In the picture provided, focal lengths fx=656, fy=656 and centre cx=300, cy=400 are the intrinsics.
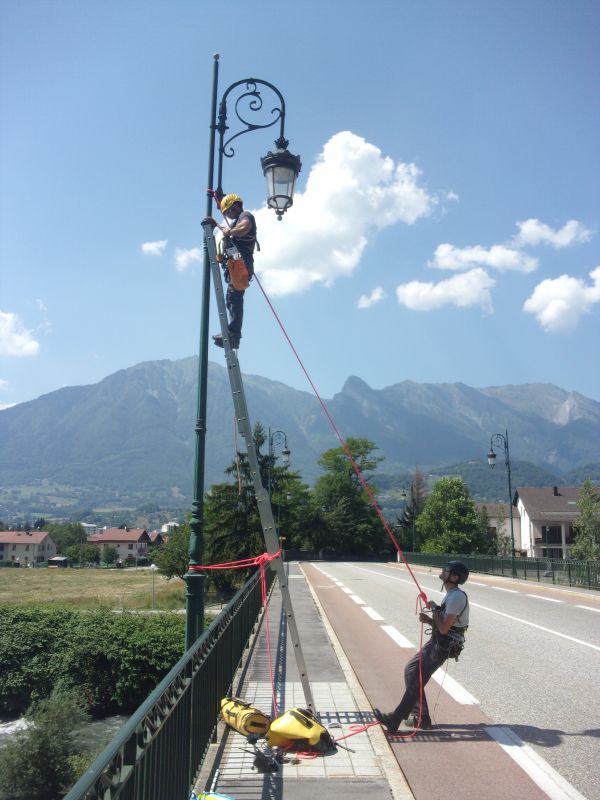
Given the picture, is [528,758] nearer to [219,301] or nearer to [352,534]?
[219,301]

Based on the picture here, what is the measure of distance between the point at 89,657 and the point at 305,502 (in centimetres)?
6406

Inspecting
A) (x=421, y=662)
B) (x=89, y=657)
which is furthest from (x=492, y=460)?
(x=421, y=662)

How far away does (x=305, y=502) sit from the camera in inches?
3398

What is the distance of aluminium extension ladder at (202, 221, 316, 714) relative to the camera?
5.98 metres

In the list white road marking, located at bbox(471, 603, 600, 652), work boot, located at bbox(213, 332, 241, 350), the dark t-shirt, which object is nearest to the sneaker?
work boot, located at bbox(213, 332, 241, 350)

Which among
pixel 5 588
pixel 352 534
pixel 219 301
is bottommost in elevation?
pixel 5 588

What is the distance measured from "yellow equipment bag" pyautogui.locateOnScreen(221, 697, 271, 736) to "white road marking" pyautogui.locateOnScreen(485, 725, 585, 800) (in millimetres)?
2116

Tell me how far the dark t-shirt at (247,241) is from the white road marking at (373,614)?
11820mm

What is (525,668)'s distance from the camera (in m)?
9.46

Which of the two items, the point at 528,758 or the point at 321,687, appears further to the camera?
the point at 321,687

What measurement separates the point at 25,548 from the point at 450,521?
111 meters

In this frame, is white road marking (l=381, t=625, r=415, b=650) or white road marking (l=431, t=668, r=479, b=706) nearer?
white road marking (l=431, t=668, r=479, b=706)

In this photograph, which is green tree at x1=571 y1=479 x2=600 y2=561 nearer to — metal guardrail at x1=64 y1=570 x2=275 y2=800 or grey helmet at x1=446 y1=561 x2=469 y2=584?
grey helmet at x1=446 y1=561 x2=469 y2=584

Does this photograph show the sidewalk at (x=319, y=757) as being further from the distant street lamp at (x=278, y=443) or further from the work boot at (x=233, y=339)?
the distant street lamp at (x=278, y=443)
